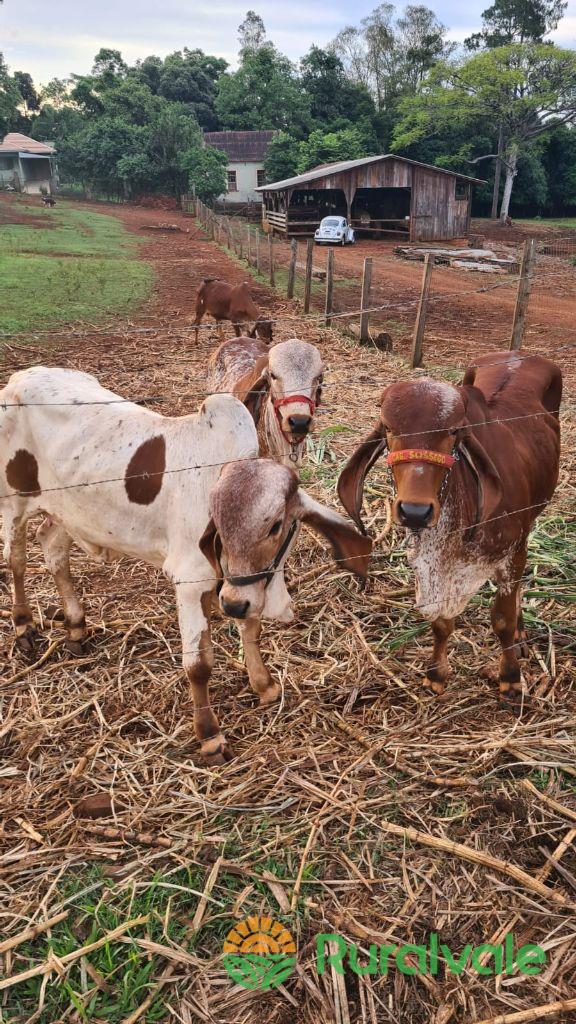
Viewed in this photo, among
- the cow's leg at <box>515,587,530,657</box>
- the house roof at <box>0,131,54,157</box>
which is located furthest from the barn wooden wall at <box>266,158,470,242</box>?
the house roof at <box>0,131,54,157</box>

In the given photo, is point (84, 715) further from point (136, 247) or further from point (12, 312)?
point (136, 247)

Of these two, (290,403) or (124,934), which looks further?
(290,403)

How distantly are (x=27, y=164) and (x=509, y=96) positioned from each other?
42.1 metres

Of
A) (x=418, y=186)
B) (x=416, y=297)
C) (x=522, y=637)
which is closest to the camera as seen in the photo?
(x=522, y=637)

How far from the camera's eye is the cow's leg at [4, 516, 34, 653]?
3.92 metres

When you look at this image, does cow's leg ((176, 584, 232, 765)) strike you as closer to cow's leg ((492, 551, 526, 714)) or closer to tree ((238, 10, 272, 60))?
cow's leg ((492, 551, 526, 714))

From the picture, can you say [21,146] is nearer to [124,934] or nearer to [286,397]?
[286,397]

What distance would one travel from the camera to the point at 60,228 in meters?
30.4

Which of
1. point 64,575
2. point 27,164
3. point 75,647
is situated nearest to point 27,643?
point 75,647

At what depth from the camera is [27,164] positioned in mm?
57250

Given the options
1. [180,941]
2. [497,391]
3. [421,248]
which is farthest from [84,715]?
[421,248]

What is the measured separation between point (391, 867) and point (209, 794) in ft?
2.80

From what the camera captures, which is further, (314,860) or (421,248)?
(421,248)

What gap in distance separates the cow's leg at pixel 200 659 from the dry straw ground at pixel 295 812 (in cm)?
13
